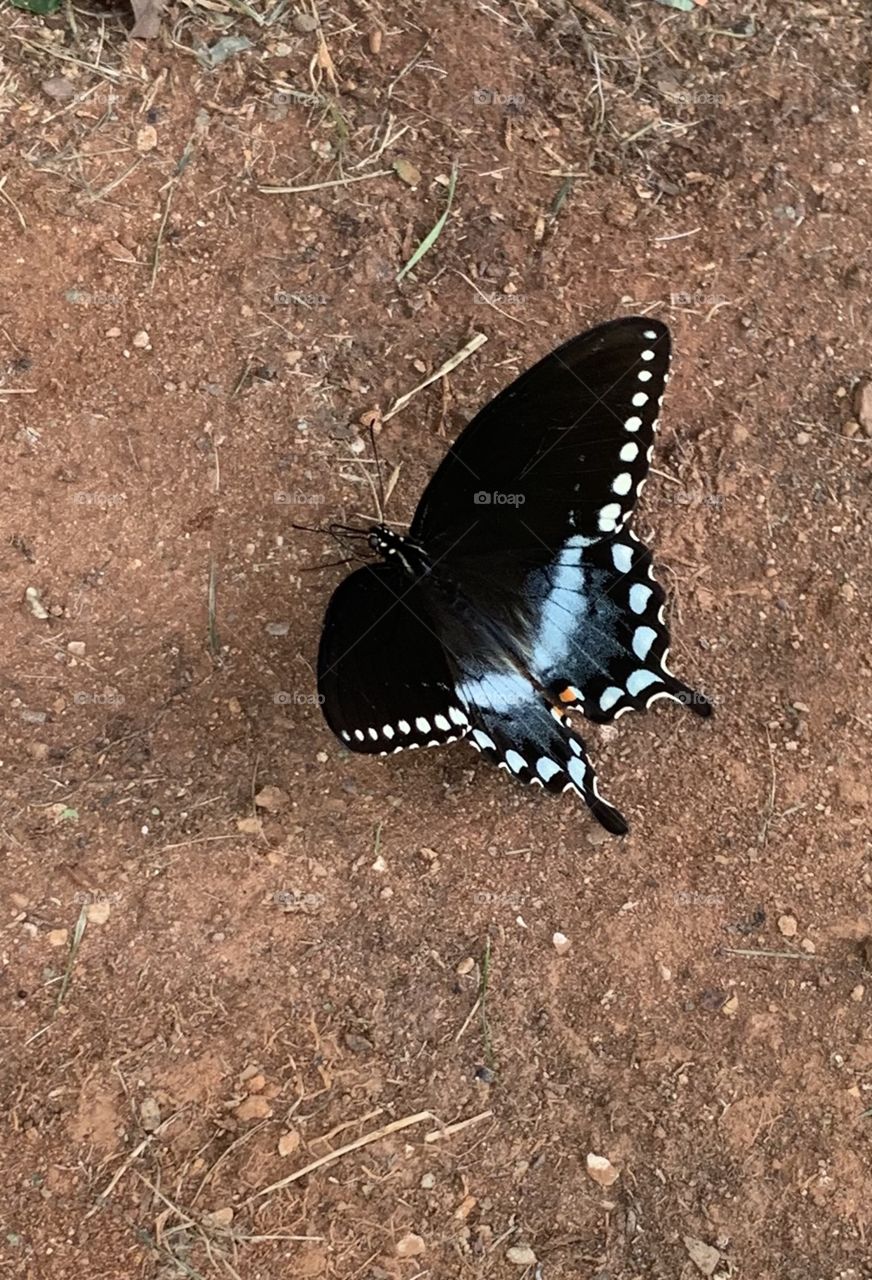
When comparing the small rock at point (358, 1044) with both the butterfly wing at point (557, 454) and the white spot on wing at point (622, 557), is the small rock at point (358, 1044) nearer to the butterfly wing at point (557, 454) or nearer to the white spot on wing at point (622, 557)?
the butterfly wing at point (557, 454)

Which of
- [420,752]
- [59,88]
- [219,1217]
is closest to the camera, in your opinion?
[219,1217]

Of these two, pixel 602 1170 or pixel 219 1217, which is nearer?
pixel 219 1217

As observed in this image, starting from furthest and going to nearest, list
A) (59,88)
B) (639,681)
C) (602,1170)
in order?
(59,88), (639,681), (602,1170)

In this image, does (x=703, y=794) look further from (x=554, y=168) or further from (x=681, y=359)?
(x=554, y=168)

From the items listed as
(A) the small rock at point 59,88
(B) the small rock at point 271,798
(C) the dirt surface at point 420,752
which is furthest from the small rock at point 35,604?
(A) the small rock at point 59,88

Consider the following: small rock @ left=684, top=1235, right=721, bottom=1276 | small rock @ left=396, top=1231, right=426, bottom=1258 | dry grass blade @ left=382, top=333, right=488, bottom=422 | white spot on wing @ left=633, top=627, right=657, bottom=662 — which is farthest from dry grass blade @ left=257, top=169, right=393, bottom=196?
small rock @ left=684, top=1235, right=721, bottom=1276

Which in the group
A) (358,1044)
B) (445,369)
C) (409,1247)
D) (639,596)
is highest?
(445,369)

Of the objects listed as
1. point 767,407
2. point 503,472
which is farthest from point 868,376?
point 503,472

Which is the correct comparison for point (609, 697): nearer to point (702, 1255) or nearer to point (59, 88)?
point (702, 1255)

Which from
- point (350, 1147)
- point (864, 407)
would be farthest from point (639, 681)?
point (350, 1147)
